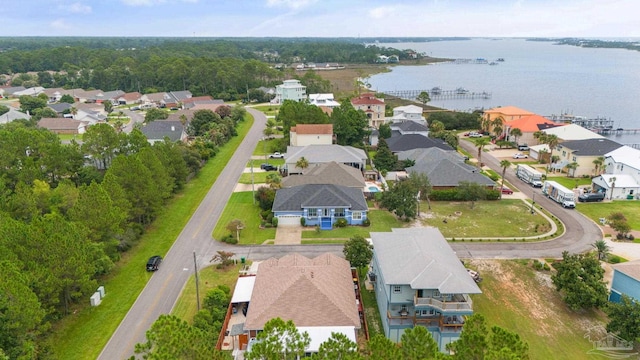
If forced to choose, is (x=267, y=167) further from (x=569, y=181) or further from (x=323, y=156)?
(x=569, y=181)

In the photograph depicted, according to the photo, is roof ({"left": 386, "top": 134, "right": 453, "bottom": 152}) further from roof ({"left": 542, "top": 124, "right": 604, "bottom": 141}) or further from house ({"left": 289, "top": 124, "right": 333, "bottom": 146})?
Answer: roof ({"left": 542, "top": 124, "right": 604, "bottom": 141})

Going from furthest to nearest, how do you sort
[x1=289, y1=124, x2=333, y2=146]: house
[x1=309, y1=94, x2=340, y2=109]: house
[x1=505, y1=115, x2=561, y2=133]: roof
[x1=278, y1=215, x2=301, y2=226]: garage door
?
[x1=309, y1=94, x2=340, y2=109]: house → [x1=505, y1=115, x2=561, y2=133]: roof → [x1=289, y1=124, x2=333, y2=146]: house → [x1=278, y1=215, x2=301, y2=226]: garage door

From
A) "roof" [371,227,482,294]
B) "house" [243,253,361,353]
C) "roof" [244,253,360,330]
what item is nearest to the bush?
"roof" [371,227,482,294]

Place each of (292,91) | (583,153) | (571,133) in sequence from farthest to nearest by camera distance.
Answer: (292,91), (571,133), (583,153)

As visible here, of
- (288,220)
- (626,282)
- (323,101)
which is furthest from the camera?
(323,101)

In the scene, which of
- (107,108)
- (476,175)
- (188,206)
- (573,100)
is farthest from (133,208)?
(573,100)

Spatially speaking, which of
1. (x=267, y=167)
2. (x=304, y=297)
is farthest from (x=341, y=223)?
(x=267, y=167)
